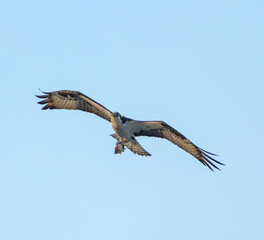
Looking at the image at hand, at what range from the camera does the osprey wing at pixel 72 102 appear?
25.7 meters

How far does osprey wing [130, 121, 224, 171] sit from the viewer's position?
25.1 metres

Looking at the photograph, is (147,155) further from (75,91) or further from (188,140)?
(75,91)

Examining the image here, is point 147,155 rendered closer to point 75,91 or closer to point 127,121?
point 127,121

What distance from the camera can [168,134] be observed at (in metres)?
25.7

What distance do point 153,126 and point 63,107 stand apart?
408cm

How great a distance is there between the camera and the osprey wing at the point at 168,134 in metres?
25.1

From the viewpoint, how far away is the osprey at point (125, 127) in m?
24.8

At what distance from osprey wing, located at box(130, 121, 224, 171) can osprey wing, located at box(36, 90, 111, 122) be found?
1424 millimetres

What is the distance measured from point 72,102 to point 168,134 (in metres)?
4.39

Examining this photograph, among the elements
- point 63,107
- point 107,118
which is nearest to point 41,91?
point 63,107

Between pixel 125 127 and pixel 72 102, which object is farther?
pixel 72 102

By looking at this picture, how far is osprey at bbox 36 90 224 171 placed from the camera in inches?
974

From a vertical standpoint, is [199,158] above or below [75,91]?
below

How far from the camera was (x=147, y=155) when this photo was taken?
2550cm
